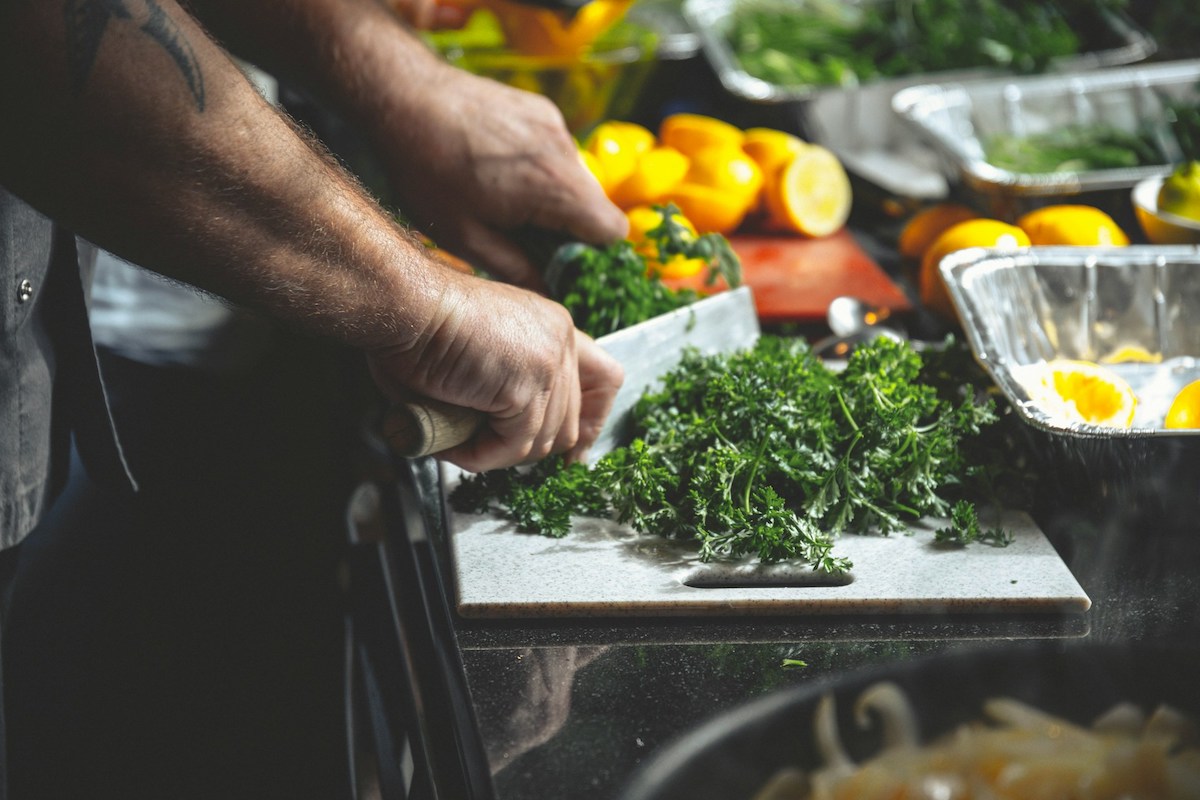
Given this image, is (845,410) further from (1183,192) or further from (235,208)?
(1183,192)

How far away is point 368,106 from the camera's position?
156 cm

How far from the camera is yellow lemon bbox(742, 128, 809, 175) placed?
83.5 inches

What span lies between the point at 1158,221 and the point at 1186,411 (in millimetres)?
563

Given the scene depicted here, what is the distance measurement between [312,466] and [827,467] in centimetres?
141

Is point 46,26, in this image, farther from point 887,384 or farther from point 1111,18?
point 1111,18

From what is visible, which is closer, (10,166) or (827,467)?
(10,166)

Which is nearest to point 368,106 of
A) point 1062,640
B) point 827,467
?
point 827,467

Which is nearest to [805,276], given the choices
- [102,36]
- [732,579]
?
[732,579]

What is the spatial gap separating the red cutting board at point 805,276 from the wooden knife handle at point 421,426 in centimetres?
71

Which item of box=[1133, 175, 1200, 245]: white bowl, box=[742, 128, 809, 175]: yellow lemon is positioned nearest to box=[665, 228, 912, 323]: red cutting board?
box=[742, 128, 809, 175]: yellow lemon

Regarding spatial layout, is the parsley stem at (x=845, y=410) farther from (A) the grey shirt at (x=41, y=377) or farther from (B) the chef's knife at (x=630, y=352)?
(A) the grey shirt at (x=41, y=377)

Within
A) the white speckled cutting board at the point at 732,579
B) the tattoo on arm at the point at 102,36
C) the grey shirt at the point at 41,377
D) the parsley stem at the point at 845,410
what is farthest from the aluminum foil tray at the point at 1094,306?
the grey shirt at the point at 41,377

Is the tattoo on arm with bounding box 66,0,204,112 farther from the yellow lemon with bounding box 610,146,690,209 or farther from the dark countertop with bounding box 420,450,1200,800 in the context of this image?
the yellow lemon with bounding box 610,146,690,209

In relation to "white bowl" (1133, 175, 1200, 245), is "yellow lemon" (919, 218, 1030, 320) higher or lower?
lower
